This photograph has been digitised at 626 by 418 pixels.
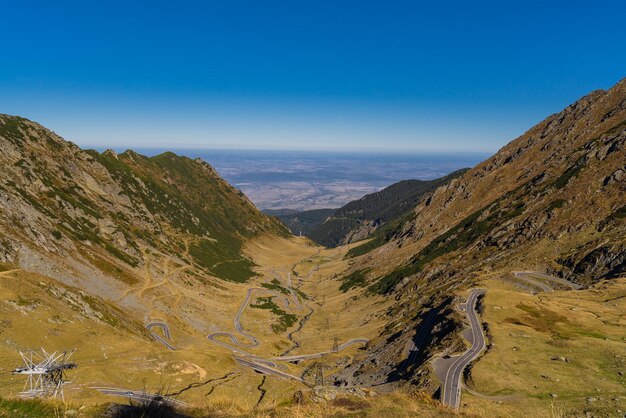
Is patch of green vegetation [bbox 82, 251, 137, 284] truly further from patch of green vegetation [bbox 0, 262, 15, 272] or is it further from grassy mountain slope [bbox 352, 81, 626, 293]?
grassy mountain slope [bbox 352, 81, 626, 293]

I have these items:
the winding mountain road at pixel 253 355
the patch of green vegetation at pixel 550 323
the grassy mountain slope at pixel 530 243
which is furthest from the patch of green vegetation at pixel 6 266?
the patch of green vegetation at pixel 550 323

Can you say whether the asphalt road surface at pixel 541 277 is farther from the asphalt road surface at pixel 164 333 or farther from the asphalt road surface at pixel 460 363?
the asphalt road surface at pixel 164 333

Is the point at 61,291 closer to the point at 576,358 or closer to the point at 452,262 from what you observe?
the point at 576,358

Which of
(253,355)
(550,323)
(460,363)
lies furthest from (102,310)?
(550,323)

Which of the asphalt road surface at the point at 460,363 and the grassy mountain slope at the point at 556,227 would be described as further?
the grassy mountain slope at the point at 556,227

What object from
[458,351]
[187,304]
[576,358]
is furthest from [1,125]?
[576,358]

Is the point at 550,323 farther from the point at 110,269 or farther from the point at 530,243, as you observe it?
the point at 110,269
